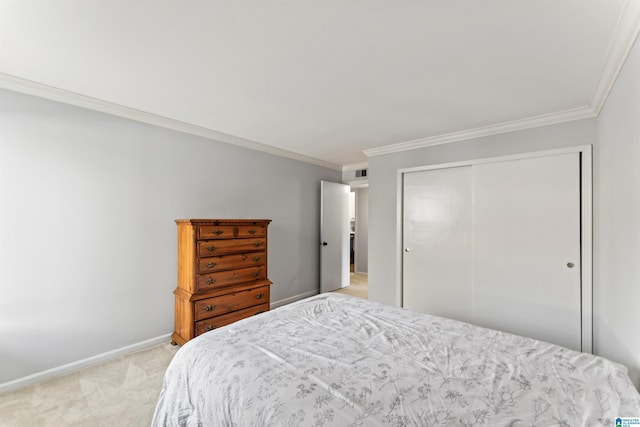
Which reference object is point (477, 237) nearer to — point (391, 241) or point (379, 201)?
point (391, 241)

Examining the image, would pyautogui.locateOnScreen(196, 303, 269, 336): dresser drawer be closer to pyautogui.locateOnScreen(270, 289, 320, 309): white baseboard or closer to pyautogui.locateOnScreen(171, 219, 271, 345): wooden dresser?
pyautogui.locateOnScreen(171, 219, 271, 345): wooden dresser

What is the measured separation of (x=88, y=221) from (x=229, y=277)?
1355mm

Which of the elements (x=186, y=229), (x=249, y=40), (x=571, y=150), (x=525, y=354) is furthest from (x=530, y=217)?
(x=186, y=229)

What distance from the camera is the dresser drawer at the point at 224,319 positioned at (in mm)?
2781

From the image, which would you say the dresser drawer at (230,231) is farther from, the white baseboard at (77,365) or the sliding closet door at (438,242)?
the sliding closet door at (438,242)

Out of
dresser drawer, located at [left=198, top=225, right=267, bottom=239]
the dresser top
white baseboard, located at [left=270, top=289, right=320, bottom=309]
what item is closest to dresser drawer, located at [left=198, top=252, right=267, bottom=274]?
dresser drawer, located at [left=198, top=225, right=267, bottom=239]

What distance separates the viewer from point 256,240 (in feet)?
10.9

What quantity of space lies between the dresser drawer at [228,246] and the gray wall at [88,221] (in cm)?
50

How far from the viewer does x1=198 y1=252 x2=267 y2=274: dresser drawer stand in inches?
111

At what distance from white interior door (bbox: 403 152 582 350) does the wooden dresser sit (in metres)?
1.97

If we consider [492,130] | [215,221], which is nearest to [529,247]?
[492,130]

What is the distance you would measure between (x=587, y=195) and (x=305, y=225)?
3.39 metres

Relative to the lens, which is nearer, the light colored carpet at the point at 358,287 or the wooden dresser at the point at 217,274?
the wooden dresser at the point at 217,274

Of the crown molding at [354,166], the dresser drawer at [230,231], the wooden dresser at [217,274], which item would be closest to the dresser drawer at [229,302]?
the wooden dresser at [217,274]
